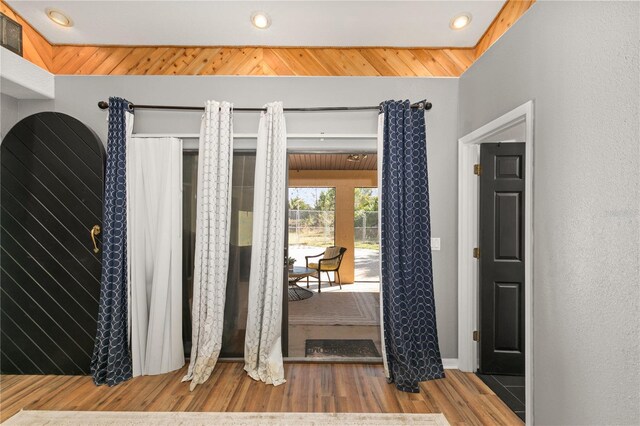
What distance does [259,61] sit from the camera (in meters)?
2.88

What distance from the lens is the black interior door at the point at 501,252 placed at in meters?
2.73

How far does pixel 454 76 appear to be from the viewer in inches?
112

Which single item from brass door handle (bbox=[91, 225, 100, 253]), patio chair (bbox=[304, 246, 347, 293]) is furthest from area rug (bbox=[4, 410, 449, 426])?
patio chair (bbox=[304, 246, 347, 293])

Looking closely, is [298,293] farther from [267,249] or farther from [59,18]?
A: [59,18]

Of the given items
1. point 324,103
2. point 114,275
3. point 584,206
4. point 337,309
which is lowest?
point 337,309

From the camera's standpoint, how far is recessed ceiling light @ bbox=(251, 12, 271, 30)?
2.47m

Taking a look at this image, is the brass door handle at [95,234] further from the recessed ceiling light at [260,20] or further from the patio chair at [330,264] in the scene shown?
the patio chair at [330,264]

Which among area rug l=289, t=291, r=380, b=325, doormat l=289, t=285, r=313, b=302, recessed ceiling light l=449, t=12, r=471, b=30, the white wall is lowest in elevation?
area rug l=289, t=291, r=380, b=325

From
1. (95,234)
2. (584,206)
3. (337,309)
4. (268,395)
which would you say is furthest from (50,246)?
(584,206)

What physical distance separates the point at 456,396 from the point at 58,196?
3.56 metres

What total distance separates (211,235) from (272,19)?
180cm

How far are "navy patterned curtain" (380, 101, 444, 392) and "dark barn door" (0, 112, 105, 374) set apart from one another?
2.40 meters

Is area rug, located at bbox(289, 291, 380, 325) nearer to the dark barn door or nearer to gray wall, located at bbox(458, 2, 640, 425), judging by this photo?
the dark barn door

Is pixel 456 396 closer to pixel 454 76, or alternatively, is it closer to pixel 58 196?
pixel 454 76
